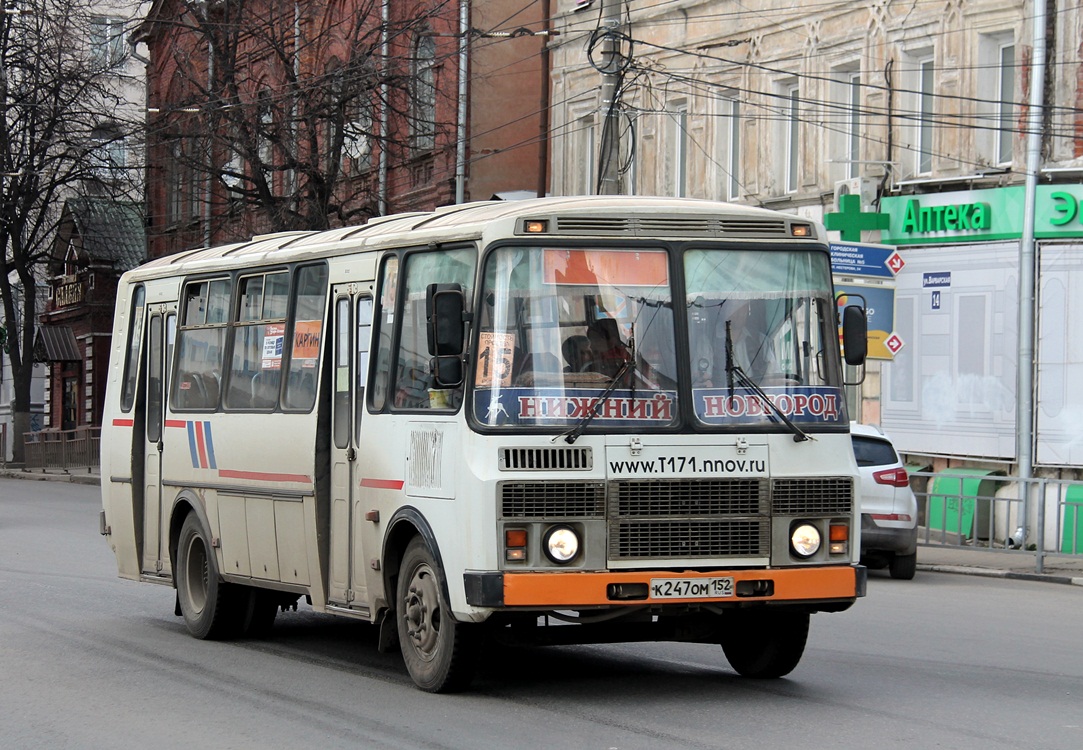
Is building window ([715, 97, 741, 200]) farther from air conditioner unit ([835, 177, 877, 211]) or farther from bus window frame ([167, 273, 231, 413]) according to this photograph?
bus window frame ([167, 273, 231, 413])

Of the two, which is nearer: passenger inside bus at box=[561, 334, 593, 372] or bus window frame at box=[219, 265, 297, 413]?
passenger inside bus at box=[561, 334, 593, 372]

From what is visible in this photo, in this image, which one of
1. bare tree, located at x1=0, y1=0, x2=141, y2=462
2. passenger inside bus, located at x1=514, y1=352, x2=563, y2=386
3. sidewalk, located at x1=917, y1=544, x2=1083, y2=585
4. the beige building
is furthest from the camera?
bare tree, located at x1=0, y1=0, x2=141, y2=462

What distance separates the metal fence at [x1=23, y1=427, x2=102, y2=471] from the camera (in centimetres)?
4831

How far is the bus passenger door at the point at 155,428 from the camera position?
13.4 metres

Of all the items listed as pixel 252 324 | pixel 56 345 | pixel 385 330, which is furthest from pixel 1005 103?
pixel 56 345

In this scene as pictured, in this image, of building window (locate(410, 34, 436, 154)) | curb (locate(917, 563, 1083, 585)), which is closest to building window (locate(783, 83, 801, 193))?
building window (locate(410, 34, 436, 154))

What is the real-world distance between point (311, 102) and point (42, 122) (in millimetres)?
14898

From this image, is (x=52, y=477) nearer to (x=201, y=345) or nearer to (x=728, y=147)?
(x=728, y=147)

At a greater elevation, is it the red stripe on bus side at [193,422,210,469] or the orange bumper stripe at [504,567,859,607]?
the red stripe on bus side at [193,422,210,469]

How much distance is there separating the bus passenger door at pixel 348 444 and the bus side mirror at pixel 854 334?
281 cm

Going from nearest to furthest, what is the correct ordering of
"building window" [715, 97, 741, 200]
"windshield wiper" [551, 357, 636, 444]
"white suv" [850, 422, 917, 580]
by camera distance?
"windshield wiper" [551, 357, 636, 444]
"white suv" [850, 422, 917, 580]
"building window" [715, 97, 741, 200]

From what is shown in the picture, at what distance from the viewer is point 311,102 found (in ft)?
111

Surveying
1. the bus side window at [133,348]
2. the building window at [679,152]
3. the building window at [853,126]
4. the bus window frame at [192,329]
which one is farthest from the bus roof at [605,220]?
the building window at [679,152]

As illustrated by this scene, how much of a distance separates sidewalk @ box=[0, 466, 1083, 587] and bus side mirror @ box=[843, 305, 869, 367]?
9336 millimetres
